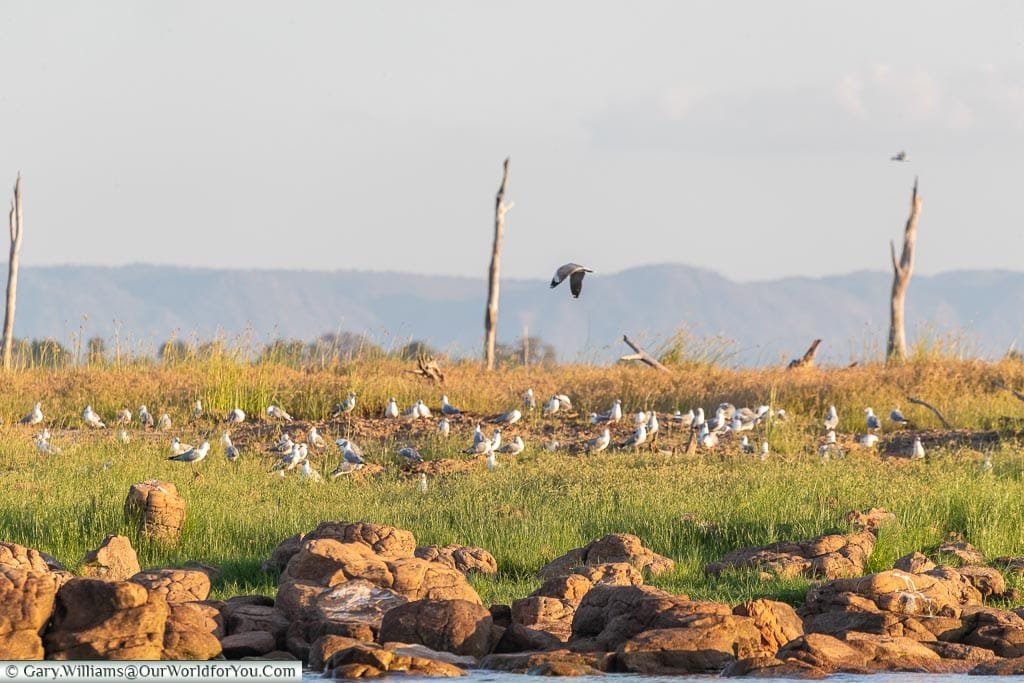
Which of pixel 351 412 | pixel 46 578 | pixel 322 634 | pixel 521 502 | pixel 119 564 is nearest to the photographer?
pixel 46 578

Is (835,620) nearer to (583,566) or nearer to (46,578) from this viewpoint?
(583,566)

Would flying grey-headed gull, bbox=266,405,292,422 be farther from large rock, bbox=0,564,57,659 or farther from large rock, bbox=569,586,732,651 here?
large rock, bbox=0,564,57,659

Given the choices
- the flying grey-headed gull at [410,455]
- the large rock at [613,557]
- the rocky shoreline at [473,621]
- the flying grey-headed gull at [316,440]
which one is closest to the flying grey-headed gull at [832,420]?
the flying grey-headed gull at [410,455]

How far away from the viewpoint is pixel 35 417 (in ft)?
66.8

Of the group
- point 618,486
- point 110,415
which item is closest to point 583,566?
point 618,486

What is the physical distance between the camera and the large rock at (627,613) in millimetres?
9031

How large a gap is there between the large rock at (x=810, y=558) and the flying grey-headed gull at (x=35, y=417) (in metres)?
11.1

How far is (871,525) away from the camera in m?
12.6

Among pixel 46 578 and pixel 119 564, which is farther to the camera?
pixel 119 564

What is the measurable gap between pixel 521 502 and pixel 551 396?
7.86 metres

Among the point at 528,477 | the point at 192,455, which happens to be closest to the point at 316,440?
the point at 192,455

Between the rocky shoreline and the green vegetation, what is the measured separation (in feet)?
2.75

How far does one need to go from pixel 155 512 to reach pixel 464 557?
2.51 m

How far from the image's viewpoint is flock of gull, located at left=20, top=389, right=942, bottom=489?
16719 millimetres
